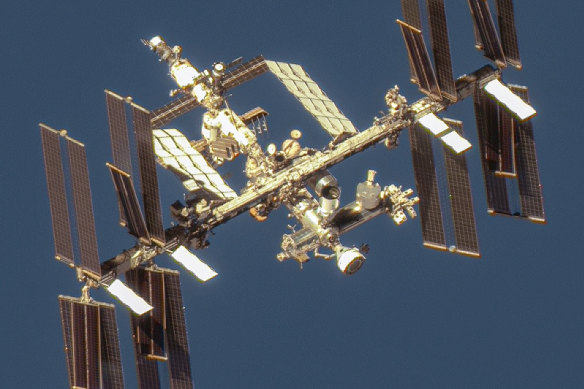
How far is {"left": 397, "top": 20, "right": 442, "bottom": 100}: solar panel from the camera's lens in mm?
125062

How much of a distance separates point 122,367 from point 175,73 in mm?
14006

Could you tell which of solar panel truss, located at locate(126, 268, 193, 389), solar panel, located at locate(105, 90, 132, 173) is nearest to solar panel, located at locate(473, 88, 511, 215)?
solar panel truss, located at locate(126, 268, 193, 389)

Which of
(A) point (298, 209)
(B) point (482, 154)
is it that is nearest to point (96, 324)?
(A) point (298, 209)

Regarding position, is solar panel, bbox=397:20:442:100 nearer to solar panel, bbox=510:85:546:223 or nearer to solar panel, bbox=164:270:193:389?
solar panel, bbox=510:85:546:223

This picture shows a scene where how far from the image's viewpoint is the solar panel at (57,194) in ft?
399

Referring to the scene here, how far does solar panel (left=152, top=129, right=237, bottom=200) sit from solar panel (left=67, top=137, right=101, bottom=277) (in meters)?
4.61

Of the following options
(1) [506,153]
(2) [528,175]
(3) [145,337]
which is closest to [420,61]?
(1) [506,153]

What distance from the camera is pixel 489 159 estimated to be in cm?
12900

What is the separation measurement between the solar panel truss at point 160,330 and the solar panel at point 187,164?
354cm

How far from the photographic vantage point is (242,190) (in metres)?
125

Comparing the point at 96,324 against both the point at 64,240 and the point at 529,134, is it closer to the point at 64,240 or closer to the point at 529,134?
the point at 64,240

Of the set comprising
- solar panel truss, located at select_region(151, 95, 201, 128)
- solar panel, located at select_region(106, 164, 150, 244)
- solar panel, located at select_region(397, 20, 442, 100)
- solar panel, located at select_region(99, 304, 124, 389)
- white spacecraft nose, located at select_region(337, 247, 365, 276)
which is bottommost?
solar panel, located at select_region(99, 304, 124, 389)

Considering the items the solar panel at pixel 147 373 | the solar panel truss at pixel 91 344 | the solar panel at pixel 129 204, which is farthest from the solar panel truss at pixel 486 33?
the solar panel truss at pixel 91 344

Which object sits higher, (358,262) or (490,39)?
(490,39)
